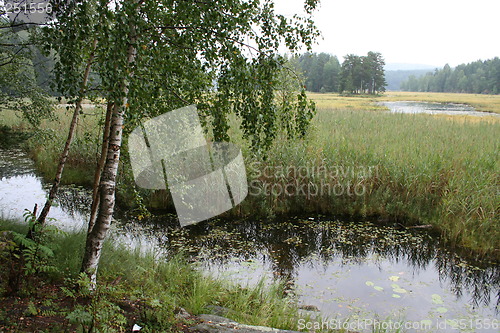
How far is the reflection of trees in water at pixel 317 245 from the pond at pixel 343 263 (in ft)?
0.06

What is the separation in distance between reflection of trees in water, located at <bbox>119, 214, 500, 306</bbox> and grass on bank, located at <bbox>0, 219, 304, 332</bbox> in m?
1.48

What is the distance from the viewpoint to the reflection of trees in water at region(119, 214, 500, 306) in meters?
6.04

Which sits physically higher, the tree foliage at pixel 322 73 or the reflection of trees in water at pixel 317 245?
the tree foliage at pixel 322 73

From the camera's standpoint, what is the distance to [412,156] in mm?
9266

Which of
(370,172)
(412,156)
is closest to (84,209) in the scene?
(370,172)

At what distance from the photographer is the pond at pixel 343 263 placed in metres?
5.02

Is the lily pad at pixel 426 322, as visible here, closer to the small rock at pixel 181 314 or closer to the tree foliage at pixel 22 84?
the small rock at pixel 181 314

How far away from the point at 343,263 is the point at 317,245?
31.0 inches

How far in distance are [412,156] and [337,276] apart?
4.84 meters

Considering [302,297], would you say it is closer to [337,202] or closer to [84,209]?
[337,202]

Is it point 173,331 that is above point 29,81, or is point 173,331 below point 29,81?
below

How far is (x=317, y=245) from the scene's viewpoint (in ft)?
23.5

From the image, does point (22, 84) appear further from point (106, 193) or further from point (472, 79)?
point (472, 79)

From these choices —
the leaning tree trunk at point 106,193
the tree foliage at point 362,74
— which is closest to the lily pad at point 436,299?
the leaning tree trunk at point 106,193
